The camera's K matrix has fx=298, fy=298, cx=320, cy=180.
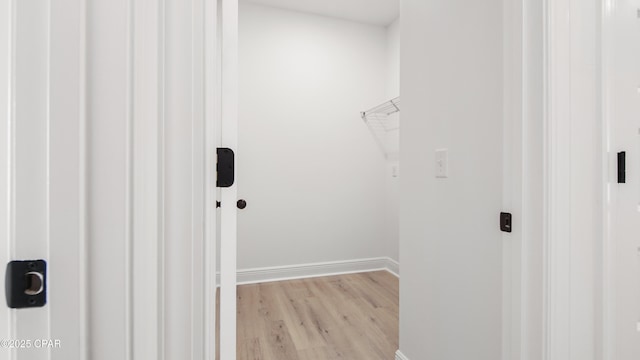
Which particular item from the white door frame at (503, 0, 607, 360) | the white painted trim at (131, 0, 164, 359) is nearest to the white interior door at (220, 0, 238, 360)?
the white painted trim at (131, 0, 164, 359)

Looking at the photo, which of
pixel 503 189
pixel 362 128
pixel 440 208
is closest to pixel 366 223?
pixel 362 128

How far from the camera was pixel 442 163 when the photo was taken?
48.8 inches

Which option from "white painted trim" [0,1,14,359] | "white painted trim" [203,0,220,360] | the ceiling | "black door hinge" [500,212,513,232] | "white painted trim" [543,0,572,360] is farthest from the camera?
the ceiling

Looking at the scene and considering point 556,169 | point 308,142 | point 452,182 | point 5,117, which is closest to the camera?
point 5,117

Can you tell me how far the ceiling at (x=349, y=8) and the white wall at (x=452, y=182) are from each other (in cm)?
130

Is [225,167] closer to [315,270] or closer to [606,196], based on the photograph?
[606,196]

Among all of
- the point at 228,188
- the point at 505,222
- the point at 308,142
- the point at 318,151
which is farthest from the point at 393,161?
the point at 228,188

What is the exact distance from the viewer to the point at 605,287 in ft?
2.51

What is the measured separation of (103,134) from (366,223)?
9.21ft

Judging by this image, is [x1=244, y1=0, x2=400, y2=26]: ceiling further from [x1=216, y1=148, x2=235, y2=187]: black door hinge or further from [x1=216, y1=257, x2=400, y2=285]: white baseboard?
[x1=216, y1=148, x2=235, y2=187]: black door hinge

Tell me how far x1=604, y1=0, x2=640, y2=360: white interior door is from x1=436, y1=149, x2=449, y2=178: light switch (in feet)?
1.66

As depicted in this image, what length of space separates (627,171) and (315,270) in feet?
7.95

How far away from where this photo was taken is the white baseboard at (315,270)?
2704 millimetres

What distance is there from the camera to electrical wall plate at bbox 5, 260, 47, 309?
0.35 meters
